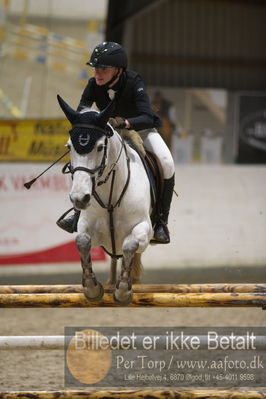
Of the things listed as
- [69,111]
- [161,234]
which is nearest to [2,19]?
[161,234]

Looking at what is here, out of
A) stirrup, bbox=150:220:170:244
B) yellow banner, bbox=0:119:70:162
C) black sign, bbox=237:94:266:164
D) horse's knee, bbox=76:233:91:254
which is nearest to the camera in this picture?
horse's knee, bbox=76:233:91:254

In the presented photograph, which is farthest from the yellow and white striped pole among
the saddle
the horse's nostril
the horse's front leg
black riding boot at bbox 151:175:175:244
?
the horse's nostril

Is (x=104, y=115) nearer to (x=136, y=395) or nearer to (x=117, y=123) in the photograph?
(x=117, y=123)

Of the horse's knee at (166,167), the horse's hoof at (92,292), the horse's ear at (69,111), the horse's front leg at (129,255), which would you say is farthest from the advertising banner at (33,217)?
the horse's ear at (69,111)

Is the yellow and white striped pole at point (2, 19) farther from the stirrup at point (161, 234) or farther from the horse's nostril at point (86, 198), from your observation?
the horse's nostril at point (86, 198)

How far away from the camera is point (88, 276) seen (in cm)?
395

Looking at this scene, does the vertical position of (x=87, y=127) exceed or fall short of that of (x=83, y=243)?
it exceeds it

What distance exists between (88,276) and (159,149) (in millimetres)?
1231

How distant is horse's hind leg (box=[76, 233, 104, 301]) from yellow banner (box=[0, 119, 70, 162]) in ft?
14.7

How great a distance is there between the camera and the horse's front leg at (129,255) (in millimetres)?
3883

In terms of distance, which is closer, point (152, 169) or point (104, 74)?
point (104, 74)

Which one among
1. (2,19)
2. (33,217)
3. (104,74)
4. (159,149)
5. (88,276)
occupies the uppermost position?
(2,19)

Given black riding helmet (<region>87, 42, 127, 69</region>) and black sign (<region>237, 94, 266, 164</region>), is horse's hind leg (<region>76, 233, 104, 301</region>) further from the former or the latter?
black sign (<region>237, 94, 266, 164</region>)

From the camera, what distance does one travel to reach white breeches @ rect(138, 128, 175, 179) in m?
4.77
